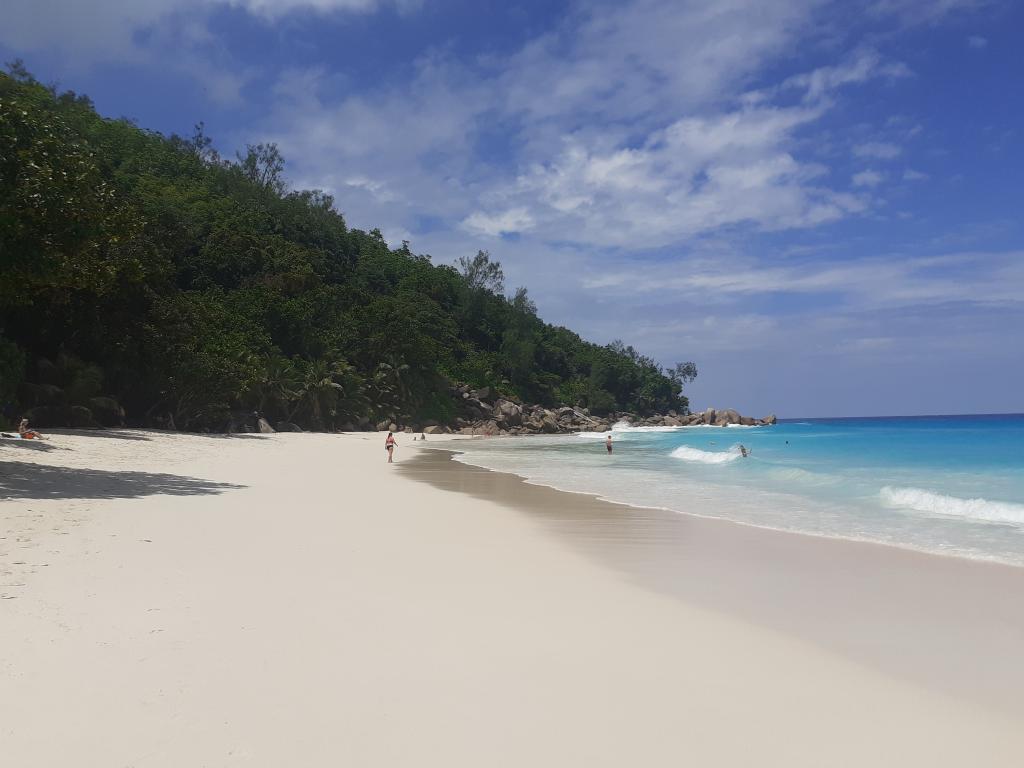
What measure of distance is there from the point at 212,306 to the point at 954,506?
43.5 metres

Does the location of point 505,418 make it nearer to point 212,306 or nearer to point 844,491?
point 212,306

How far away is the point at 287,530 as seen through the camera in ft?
29.2

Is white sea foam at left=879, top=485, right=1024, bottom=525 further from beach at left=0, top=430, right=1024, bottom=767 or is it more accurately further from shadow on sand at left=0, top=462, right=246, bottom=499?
shadow on sand at left=0, top=462, right=246, bottom=499

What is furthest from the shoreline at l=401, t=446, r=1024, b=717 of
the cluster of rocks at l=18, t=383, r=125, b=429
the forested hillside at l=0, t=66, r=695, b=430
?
the cluster of rocks at l=18, t=383, r=125, b=429

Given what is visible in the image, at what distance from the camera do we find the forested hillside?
13.4m

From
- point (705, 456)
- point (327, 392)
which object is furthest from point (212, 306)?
point (705, 456)

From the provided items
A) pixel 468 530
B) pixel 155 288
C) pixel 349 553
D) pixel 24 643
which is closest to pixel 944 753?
pixel 24 643

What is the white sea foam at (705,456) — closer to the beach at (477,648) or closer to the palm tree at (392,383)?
the beach at (477,648)

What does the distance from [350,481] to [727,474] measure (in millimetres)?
13445

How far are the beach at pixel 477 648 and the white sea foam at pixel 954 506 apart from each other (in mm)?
6016

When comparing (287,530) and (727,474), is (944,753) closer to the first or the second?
(287,530)

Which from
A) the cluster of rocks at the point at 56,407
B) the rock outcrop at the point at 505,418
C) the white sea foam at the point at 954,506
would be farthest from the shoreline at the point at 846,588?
the rock outcrop at the point at 505,418

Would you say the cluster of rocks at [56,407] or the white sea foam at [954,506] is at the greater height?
the cluster of rocks at [56,407]

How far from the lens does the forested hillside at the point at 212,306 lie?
13422 mm
